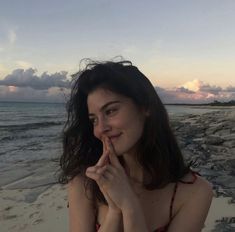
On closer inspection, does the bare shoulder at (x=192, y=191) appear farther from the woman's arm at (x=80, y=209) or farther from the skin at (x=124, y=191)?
the woman's arm at (x=80, y=209)

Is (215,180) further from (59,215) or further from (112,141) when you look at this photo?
(112,141)

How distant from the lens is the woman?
2.34 m

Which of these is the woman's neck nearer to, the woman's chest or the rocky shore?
the woman's chest

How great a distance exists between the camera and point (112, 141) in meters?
2.36

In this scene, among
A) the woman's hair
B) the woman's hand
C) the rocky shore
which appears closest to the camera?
the woman's hand

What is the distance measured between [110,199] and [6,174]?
7416 mm

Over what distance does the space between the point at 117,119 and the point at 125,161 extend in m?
0.42

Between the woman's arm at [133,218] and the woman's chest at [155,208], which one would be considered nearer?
the woman's arm at [133,218]

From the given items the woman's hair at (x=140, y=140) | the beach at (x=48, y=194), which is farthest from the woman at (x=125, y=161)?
the beach at (x=48, y=194)

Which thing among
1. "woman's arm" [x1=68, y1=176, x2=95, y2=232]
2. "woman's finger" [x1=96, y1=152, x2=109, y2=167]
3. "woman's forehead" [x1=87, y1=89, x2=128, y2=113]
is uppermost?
"woman's forehead" [x1=87, y1=89, x2=128, y2=113]

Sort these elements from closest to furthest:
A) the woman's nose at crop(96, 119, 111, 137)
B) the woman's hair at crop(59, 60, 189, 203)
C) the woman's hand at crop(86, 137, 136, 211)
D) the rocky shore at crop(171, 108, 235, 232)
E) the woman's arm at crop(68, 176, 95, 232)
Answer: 1. the woman's hand at crop(86, 137, 136, 211)
2. the woman's nose at crop(96, 119, 111, 137)
3. the woman's hair at crop(59, 60, 189, 203)
4. the woman's arm at crop(68, 176, 95, 232)
5. the rocky shore at crop(171, 108, 235, 232)

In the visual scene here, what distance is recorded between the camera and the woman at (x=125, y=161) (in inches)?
92.0

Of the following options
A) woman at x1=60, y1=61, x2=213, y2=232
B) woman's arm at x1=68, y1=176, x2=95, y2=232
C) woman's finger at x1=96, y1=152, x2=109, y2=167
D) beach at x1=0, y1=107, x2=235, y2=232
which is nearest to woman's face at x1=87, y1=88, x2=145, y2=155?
woman at x1=60, y1=61, x2=213, y2=232

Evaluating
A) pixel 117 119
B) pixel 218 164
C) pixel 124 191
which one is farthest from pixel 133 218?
pixel 218 164
